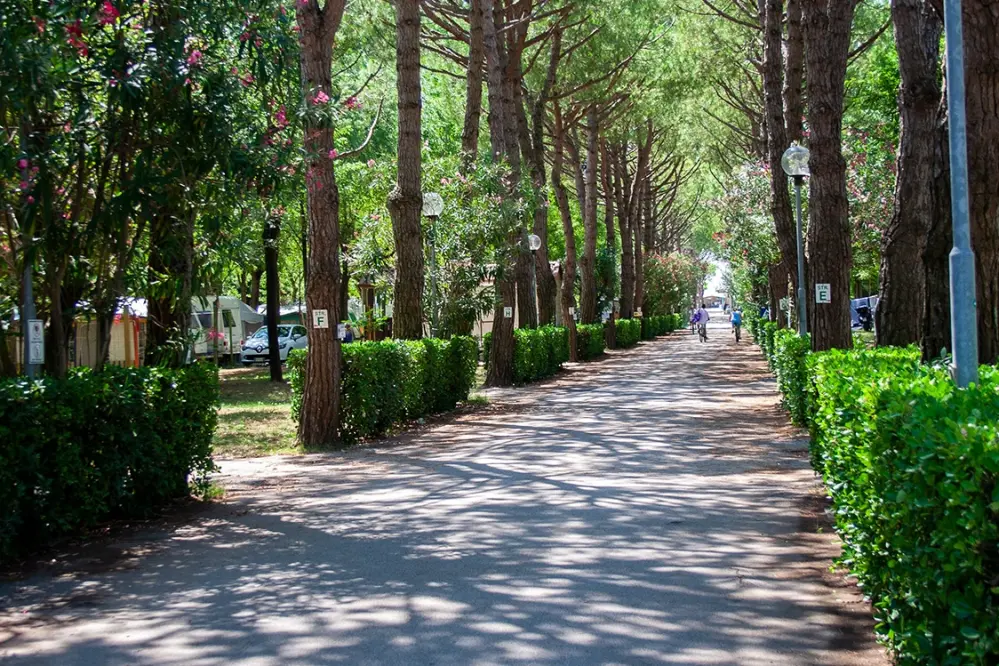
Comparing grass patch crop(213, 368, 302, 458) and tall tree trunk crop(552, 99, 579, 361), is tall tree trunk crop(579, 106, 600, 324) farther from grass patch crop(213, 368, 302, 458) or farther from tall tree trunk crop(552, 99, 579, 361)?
grass patch crop(213, 368, 302, 458)

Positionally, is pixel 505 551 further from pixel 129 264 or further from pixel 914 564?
pixel 129 264

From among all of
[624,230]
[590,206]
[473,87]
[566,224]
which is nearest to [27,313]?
[473,87]

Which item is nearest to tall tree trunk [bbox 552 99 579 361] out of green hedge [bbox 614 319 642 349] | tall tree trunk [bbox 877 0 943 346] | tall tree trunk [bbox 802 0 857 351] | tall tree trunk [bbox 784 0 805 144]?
green hedge [bbox 614 319 642 349]

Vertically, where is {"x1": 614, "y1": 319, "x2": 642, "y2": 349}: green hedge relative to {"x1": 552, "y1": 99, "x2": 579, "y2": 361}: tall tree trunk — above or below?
below

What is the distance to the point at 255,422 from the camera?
58.9ft

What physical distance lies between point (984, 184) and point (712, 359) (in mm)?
29373

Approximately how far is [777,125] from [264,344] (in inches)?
1072

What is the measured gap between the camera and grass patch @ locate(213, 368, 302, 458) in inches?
569

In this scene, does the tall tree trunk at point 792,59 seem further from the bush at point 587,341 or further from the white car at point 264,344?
the white car at point 264,344

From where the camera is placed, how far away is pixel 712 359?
37.0 m

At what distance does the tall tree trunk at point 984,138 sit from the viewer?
7.89 m

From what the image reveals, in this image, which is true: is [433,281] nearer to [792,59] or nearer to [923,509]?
[792,59]

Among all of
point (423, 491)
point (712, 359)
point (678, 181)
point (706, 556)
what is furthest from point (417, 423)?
point (678, 181)

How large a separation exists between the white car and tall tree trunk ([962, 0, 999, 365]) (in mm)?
36189
